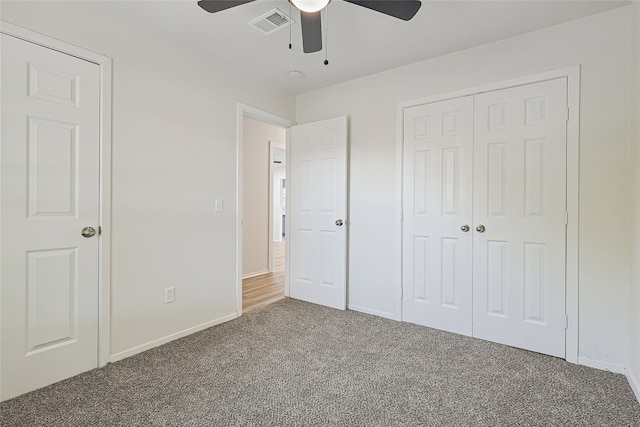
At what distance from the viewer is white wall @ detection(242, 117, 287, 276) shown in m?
4.72

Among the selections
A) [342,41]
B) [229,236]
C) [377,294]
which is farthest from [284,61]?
[377,294]

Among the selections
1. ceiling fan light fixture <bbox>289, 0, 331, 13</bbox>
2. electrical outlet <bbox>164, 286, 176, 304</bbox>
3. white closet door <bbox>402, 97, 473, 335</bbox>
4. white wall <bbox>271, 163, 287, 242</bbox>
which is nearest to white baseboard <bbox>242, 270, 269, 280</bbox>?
electrical outlet <bbox>164, 286, 176, 304</bbox>

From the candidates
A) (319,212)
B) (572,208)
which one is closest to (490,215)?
(572,208)

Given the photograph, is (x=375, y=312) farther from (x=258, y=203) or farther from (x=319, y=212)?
(x=258, y=203)

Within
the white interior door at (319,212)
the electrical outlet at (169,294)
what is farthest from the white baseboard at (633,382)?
the electrical outlet at (169,294)

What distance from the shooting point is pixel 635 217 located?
1.91 metres

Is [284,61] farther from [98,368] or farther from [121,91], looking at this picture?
[98,368]

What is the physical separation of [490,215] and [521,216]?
8.3 inches

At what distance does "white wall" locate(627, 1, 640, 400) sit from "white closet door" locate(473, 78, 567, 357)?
13.8 inches

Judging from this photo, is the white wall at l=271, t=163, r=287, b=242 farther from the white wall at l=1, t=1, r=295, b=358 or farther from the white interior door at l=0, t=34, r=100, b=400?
the white interior door at l=0, t=34, r=100, b=400

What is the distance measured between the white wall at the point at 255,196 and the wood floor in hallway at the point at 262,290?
0.74 feet

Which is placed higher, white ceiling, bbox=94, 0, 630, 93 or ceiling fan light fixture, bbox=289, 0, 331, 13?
white ceiling, bbox=94, 0, 630, 93

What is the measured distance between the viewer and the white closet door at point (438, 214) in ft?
8.72

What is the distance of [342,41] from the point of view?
2.53 m
